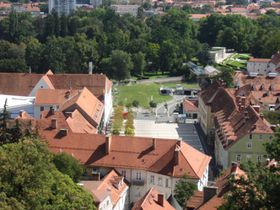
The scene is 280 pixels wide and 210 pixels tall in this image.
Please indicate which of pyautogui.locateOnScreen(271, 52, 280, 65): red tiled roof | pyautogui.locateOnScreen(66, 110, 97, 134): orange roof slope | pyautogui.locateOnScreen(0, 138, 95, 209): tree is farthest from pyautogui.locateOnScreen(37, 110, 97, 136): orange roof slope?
pyautogui.locateOnScreen(271, 52, 280, 65): red tiled roof

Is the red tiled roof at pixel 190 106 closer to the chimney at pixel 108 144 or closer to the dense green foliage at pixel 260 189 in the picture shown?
the chimney at pixel 108 144

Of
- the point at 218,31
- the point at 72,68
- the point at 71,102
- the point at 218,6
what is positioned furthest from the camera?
the point at 218,6

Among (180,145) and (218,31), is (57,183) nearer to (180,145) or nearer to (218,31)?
(180,145)

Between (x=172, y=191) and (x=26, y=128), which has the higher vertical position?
(x=26, y=128)

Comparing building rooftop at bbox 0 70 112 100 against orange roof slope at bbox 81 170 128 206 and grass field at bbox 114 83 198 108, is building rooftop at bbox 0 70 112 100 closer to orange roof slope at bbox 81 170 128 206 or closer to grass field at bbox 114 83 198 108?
grass field at bbox 114 83 198 108

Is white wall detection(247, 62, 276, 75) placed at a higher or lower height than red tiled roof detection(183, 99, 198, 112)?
higher

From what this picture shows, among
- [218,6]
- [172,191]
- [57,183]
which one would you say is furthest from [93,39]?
[218,6]
